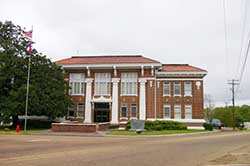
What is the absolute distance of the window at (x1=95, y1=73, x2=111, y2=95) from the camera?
1842 inches

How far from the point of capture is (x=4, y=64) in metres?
37.7

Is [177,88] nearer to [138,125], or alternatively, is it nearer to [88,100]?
[88,100]

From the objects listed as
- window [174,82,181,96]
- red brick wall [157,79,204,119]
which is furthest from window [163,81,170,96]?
window [174,82,181,96]

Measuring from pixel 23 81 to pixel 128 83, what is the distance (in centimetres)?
1541

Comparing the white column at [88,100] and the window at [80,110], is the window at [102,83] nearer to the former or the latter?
the white column at [88,100]

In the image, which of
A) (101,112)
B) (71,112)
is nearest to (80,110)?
(71,112)

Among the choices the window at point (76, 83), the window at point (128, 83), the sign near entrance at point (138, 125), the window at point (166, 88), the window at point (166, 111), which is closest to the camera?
the sign near entrance at point (138, 125)

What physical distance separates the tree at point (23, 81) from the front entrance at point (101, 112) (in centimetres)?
587

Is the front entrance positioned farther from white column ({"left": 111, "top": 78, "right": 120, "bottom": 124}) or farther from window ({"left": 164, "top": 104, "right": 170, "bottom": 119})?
window ({"left": 164, "top": 104, "right": 170, "bottom": 119})

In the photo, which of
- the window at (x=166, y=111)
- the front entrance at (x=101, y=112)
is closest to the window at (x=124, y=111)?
the front entrance at (x=101, y=112)

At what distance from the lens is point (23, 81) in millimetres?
38719

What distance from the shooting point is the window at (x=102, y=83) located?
4678 cm

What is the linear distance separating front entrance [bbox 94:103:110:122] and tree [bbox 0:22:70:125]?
5.87 metres

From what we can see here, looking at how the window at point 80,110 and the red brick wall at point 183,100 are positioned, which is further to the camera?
the window at point 80,110
